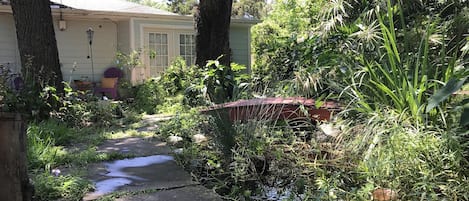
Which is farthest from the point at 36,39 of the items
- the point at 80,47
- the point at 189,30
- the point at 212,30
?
the point at 189,30

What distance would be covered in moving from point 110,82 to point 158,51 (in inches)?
72.6

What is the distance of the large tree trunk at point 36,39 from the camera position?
21.2ft

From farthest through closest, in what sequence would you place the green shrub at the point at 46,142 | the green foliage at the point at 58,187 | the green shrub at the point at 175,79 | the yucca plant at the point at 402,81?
the green shrub at the point at 175,79
the green shrub at the point at 46,142
the yucca plant at the point at 402,81
the green foliage at the point at 58,187

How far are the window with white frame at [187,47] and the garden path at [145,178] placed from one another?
8.09 m

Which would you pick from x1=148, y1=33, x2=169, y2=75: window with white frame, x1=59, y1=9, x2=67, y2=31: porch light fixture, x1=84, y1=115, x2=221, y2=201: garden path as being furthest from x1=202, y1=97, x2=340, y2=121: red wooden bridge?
x1=148, y1=33, x2=169, y2=75: window with white frame

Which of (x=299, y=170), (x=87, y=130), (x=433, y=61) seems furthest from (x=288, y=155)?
(x=87, y=130)

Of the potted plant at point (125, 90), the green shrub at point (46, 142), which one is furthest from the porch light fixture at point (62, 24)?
the green shrub at point (46, 142)

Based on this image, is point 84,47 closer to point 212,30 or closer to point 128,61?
point 128,61

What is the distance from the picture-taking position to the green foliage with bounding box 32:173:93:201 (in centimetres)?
307

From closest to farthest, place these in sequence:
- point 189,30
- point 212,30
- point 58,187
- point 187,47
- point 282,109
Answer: point 58,187, point 282,109, point 212,30, point 189,30, point 187,47

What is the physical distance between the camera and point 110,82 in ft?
37.4

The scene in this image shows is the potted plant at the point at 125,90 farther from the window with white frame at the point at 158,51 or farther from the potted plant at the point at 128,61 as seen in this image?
the window with white frame at the point at 158,51

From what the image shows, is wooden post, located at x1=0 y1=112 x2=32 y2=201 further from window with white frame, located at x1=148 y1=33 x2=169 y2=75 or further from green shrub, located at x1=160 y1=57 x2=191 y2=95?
window with white frame, located at x1=148 y1=33 x2=169 y2=75

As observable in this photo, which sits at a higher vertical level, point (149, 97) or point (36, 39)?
point (36, 39)
